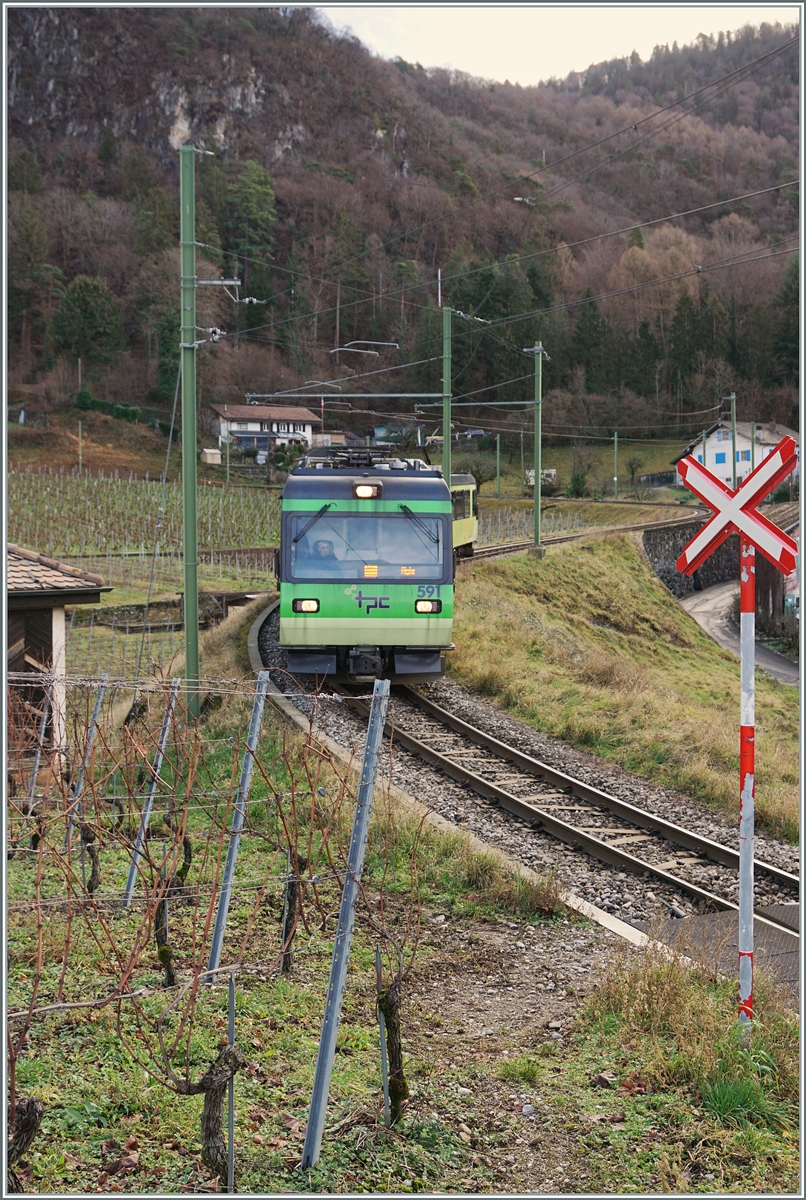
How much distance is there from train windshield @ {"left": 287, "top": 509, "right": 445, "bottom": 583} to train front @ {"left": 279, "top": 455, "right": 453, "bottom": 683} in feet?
0.04

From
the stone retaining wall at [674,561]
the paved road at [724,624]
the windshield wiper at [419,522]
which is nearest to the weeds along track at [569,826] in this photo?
the windshield wiper at [419,522]

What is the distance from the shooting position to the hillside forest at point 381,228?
81562 mm

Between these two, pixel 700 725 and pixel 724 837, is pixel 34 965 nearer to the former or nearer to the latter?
pixel 724 837

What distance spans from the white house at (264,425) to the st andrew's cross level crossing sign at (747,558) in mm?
63098

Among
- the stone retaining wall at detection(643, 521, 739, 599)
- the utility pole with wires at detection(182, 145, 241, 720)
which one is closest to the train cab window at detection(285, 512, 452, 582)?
the utility pole with wires at detection(182, 145, 241, 720)

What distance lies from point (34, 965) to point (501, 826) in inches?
192

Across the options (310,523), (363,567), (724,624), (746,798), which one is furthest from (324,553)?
(724,624)

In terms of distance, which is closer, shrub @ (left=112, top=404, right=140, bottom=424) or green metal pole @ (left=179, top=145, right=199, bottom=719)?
green metal pole @ (left=179, top=145, right=199, bottom=719)

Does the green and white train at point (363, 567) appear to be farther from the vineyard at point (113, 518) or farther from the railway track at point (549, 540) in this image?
Answer: the vineyard at point (113, 518)

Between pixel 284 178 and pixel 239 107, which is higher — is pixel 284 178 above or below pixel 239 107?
below

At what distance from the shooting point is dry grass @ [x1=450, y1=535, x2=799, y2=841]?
40.3 feet

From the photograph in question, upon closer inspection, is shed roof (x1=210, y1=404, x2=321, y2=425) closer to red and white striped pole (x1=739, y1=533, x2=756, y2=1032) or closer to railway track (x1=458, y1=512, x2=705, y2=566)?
railway track (x1=458, y1=512, x2=705, y2=566)

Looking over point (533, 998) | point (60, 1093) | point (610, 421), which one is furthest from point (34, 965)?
point (610, 421)

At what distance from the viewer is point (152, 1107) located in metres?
4.67
